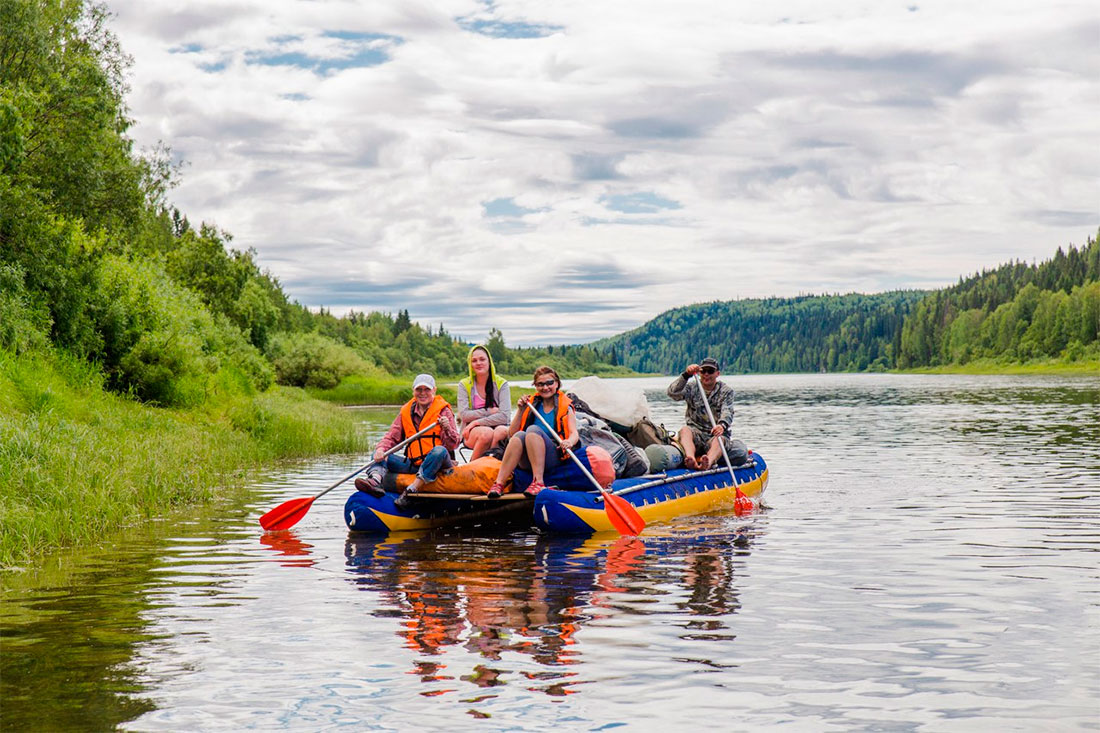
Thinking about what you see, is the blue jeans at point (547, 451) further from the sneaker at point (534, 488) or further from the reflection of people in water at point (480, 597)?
the reflection of people in water at point (480, 597)

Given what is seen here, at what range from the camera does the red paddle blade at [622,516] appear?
13.0 metres

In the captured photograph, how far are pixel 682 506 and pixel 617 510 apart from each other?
2.01 metres

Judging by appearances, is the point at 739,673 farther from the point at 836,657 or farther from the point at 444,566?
the point at 444,566

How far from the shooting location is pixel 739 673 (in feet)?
23.1

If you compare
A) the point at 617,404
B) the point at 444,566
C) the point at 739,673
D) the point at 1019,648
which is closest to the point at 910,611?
the point at 1019,648

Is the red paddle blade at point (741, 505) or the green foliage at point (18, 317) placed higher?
the green foliage at point (18, 317)

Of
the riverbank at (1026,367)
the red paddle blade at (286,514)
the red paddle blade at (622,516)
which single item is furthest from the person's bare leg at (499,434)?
the riverbank at (1026,367)

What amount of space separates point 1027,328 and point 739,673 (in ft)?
518

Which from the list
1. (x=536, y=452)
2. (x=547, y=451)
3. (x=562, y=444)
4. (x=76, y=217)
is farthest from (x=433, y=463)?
(x=76, y=217)

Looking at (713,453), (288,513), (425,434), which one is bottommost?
(288,513)

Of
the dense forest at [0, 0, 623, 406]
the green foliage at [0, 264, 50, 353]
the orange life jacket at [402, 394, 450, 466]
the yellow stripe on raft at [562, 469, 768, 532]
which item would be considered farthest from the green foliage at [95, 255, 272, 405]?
the yellow stripe on raft at [562, 469, 768, 532]

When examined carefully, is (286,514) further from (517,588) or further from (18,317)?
(18,317)

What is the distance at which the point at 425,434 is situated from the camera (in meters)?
13.5

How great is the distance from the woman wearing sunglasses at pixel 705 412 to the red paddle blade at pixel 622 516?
335 centimetres
